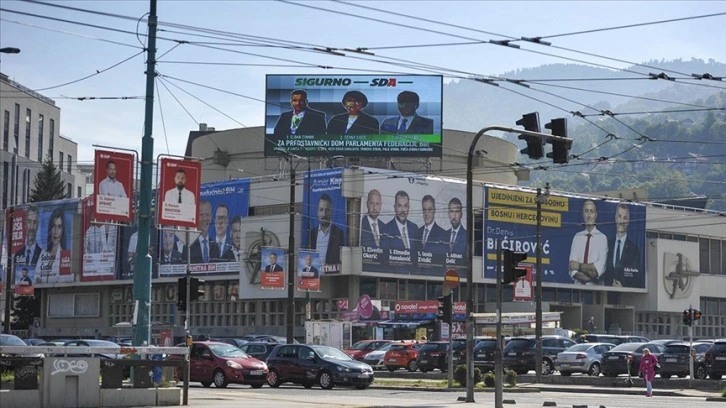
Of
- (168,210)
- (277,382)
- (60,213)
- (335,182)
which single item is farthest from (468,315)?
(60,213)

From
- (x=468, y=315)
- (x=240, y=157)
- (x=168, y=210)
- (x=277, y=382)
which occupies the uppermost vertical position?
(x=240, y=157)

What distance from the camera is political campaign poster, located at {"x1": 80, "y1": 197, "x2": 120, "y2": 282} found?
95.6 metres

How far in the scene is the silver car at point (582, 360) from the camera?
167ft

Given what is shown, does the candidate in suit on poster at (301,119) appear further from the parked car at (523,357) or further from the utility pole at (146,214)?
the utility pole at (146,214)

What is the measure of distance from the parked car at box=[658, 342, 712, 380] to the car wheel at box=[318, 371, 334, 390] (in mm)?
15477

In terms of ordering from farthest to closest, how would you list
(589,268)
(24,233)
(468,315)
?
1. (24,233)
2. (589,268)
3. (468,315)

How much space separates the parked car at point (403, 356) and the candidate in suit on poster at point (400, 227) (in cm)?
2454

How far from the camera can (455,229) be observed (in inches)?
Result: 3342

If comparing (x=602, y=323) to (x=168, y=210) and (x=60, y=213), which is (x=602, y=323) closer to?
(x=60, y=213)

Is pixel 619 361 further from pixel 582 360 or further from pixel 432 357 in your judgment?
pixel 432 357

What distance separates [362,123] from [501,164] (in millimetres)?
16730

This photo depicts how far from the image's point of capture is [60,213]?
98.5 m

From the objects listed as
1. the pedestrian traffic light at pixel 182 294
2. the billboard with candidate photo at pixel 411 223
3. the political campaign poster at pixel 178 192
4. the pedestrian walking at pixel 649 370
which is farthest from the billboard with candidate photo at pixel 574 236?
the political campaign poster at pixel 178 192

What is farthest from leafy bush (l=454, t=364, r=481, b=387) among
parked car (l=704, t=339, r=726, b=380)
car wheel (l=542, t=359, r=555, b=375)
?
car wheel (l=542, t=359, r=555, b=375)
